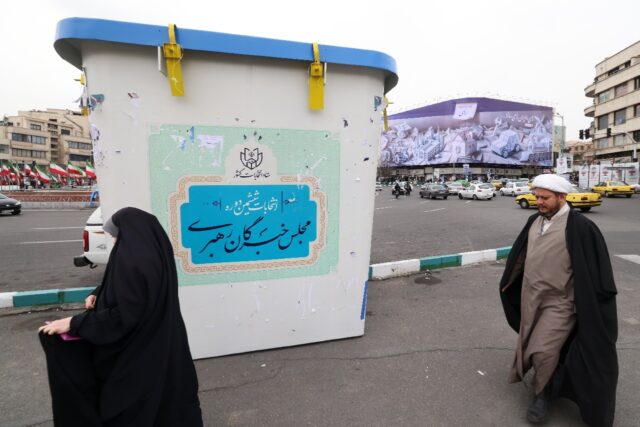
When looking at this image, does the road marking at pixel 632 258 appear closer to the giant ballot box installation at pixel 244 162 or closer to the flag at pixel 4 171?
the giant ballot box installation at pixel 244 162

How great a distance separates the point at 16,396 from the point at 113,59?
8.06 ft

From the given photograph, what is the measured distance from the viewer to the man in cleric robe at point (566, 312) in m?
2.23

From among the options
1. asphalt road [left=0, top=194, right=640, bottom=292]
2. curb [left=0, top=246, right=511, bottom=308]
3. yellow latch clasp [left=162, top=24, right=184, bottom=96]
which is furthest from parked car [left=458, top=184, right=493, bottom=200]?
yellow latch clasp [left=162, top=24, right=184, bottom=96]

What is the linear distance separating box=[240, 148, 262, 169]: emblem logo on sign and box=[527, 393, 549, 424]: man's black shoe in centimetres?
253

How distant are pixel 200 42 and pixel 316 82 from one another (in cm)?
89

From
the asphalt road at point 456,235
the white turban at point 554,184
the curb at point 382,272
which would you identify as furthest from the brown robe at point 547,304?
the asphalt road at point 456,235

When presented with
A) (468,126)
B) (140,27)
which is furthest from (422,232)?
(468,126)

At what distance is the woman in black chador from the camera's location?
1654mm

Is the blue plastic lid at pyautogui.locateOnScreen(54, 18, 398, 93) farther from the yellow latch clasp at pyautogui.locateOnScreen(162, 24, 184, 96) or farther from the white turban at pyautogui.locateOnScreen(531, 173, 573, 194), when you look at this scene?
the white turban at pyautogui.locateOnScreen(531, 173, 573, 194)

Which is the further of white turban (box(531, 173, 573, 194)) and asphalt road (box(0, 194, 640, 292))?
asphalt road (box(0, 194, 640, 292))

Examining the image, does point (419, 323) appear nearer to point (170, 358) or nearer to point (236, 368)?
point (236, 368)

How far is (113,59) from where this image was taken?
2619mm

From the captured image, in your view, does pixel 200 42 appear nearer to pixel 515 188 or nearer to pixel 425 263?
pixel 425 263

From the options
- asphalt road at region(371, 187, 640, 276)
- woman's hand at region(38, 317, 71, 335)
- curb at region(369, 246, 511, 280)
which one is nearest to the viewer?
woman's hand at region(38, 317, 71, 335)
